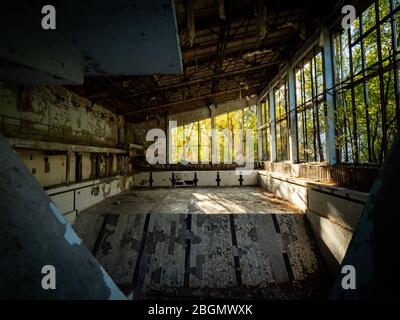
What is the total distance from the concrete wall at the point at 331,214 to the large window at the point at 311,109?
1.50 meters

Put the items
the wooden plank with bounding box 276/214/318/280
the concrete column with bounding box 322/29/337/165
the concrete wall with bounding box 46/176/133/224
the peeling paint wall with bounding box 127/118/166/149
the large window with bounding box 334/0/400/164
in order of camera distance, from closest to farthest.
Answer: the large window with bounding box 334/0/400/164
the wooden plank with bounding box 276/214/318/280
the concrete column with bounding box 322/29/337/165
the concrete wall with bounding box 46/176/133/224
the peeling paint wall with bounding box 127/118/166/149

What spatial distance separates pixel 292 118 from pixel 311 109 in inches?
53.6

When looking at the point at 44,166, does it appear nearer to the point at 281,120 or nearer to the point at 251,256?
the point at 251,256

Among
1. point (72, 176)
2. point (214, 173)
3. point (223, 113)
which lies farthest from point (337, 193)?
point (223, 113)

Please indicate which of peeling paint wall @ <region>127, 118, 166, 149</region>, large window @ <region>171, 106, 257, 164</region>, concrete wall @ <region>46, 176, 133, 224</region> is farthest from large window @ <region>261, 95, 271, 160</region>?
concrete wall @ <region>46, 176, 133, 224</region>

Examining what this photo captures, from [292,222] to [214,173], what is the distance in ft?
25.5

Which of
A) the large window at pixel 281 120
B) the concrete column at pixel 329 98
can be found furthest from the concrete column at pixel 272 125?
the concrete column at pixel 329 98

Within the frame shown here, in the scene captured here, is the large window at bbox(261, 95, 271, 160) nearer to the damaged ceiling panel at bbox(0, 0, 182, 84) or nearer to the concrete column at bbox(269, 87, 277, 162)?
the concrete column at bbox(269, 87, 277, 162)

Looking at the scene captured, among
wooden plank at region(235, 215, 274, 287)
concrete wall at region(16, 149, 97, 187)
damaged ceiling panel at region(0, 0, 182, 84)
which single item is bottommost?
wooden plank at region(235, 215, 274, 287)

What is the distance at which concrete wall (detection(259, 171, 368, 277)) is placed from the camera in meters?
4.57

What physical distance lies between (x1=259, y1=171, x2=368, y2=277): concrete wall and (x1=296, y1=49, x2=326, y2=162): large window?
1496 millimetres

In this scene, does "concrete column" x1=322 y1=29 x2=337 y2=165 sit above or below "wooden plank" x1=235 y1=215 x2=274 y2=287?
above

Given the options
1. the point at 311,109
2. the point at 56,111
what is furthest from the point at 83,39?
the point at 311,109

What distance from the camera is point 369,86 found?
17.5ft
